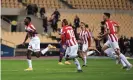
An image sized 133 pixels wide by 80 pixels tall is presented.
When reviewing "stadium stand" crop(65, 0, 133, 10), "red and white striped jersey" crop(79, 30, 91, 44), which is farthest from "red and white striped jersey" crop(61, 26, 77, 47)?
"stadium stand" crop(65, 0, 133, 10)

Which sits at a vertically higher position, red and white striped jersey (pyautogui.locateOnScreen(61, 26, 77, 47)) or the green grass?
red and white striped jersey (pyautogui.locateOnScreen(61, 26, 77, 47))

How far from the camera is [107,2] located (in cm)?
5050

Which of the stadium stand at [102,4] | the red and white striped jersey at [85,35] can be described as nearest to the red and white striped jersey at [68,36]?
the red and white striped jersey at [85,35]

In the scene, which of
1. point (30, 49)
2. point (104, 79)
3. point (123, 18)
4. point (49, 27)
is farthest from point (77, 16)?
point (104, 79)

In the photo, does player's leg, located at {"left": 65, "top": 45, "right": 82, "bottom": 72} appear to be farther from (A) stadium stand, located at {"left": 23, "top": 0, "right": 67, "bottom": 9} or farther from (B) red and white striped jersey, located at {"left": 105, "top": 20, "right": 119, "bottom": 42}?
(A) stadium stand, located at {"left": 23, "top": 0, "right": 67, "bottom": 9}

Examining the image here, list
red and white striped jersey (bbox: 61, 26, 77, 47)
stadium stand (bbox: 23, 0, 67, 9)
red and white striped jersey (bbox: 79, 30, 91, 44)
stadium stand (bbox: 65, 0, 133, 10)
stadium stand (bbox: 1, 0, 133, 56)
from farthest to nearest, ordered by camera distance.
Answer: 1. stadium stand (bbox: 65, 0, 133, 10)
2. stadium stand (bbox: 23, 0, 67, 9)
3. stadium stand (bbox: 1, 0, 133, 56)
4. red and white striped jersey (bbox: 79, 30, 91, 44)
5. red and white striped jersey (bbox: 61, 26, 77, 47)

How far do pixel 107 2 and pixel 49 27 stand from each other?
7.94 meters

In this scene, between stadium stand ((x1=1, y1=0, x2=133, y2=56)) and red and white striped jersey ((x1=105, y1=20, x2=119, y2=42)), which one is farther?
stadium stand ((x1=1, y1=0, x2=133, y2=56))

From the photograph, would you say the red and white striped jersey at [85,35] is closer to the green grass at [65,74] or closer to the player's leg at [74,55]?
the green grass at [65,74]

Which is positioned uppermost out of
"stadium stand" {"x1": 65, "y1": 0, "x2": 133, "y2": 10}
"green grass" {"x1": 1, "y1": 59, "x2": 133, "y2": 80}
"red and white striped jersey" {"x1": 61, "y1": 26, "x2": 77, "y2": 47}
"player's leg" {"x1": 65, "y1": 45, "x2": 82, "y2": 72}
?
"stadium stand" {"x1": 65, "y1": 0, "x2": 133, "y2": 10}

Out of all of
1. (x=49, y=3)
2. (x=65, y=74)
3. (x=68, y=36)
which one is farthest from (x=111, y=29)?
(x=49, y=3)

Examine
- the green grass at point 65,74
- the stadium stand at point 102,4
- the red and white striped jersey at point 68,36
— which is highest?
the stadium stand at point 102,4

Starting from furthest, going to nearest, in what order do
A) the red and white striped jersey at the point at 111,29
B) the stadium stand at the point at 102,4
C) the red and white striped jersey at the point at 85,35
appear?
1. the stadium stand at the point at 102,4
2. the red and white striped jersey at the point at 85,35
3. the red and white striped jersey at the point at 111,29

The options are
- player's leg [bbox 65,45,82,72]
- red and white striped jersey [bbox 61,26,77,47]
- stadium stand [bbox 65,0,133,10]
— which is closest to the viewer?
player's leg [bbox 65,45,82,72]
